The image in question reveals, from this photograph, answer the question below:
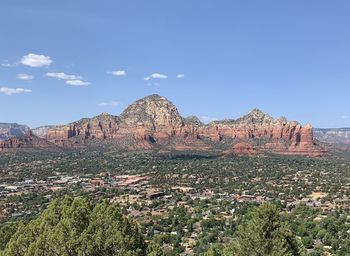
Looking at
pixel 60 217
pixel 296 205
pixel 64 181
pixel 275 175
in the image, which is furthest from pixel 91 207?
pixel 275 175

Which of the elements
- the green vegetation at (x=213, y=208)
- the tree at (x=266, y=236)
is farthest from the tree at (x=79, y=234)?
the tree at (x=266, y=236)

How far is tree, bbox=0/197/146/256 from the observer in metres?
33.3

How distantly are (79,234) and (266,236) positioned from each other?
1427cm

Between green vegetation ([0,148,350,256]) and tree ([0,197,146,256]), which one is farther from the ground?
tree ([0,197,146,256])

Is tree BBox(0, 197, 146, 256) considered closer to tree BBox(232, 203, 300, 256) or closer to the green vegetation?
the green vegetation

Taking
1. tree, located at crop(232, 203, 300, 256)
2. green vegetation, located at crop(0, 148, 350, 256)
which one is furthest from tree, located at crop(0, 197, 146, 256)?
tree, located at crop(232, 203, 300, 256)

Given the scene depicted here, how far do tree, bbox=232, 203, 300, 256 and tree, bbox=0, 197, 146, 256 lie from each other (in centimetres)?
807

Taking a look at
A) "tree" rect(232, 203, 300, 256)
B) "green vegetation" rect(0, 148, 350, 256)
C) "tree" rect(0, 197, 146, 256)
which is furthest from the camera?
"green vegetation" rect(0, 148, 350, 256)

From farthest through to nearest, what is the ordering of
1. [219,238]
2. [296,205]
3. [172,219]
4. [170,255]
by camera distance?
[296,205] → [172,219] → [219,238] → [170,255]

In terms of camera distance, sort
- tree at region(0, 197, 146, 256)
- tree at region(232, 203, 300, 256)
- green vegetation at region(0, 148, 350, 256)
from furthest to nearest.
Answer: green vegetation at region(0, 148, 350, 256) < tree at region(232, 203, 300, 256) < tree at region(0, 197, 146, 256)

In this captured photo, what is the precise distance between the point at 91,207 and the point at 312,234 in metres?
57.6

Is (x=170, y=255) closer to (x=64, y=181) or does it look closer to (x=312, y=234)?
(x=312, y=234)

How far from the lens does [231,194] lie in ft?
500

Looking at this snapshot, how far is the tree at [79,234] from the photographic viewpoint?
109ft
